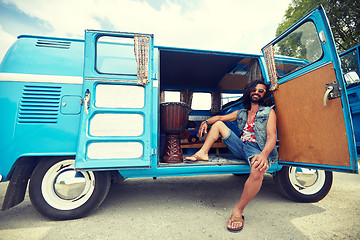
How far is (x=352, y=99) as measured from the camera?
3078 mm

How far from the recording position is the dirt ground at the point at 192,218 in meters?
1.78

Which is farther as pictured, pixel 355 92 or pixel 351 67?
pixel 351 67

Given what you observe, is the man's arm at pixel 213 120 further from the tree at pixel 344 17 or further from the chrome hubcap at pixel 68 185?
the tree at pixel 344 17

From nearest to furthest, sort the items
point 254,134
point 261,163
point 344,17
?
point 261,163, point 254,134, point 344,17

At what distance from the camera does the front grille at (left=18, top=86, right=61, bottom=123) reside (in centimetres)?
201

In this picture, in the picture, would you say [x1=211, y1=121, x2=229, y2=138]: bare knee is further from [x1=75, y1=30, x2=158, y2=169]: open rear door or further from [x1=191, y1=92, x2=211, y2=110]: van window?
[x1=191, y1=92, x2=211, y2=110]: van window

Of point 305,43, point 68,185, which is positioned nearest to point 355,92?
point 305,43

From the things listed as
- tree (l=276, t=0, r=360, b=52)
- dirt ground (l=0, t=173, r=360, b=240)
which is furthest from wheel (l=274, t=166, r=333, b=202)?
tree (l=276, t=0, r=360, b=52)

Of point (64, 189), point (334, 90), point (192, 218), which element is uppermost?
point (334, 90)

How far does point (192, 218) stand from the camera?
212 centimetres

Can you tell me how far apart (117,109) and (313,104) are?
244cm

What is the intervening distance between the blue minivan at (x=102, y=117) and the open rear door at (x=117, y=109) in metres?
0.01

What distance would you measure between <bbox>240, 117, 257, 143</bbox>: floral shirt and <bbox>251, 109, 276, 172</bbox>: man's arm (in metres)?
0.26

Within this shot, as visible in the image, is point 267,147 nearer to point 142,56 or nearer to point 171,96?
point 142,56
